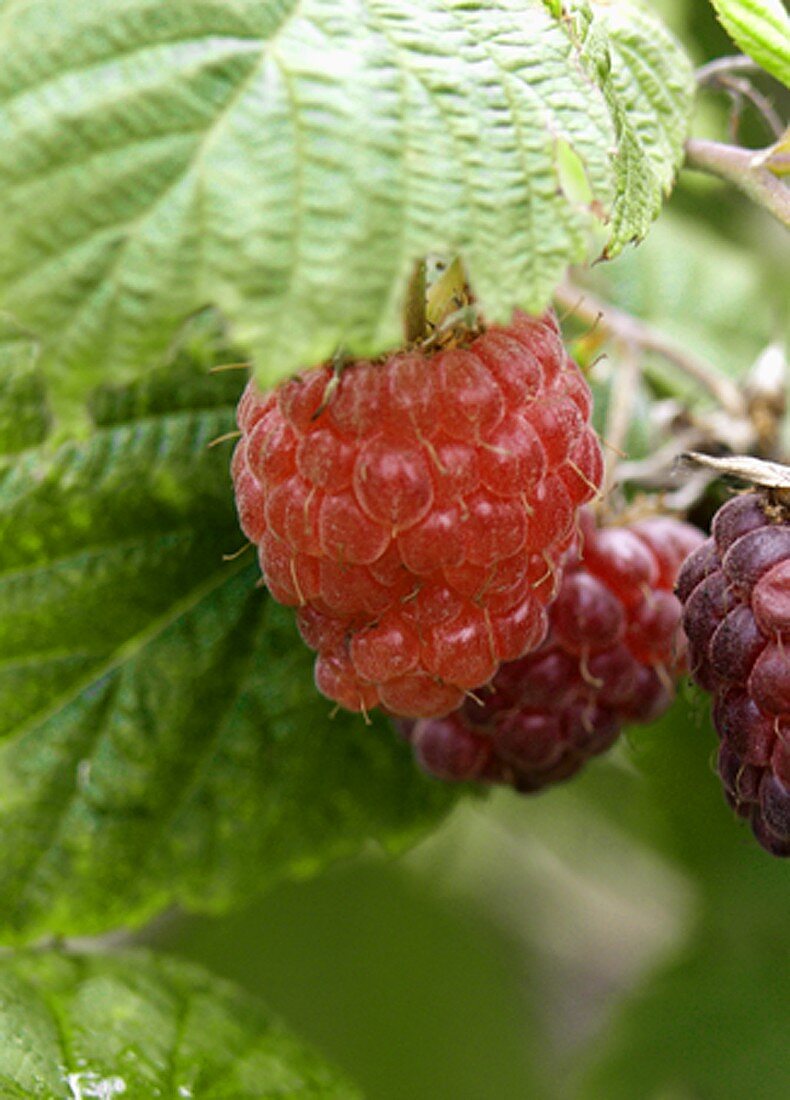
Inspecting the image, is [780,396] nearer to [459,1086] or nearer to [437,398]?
[437,398]

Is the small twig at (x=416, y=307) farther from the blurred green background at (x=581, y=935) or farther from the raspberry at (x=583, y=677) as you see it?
the blurred green background at (x=581, y=935)

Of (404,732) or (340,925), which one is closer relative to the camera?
(404,732)

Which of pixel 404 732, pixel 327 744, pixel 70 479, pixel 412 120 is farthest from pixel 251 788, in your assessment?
pixel 412 120

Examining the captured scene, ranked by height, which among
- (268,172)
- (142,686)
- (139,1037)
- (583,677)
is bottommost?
(139,1037)

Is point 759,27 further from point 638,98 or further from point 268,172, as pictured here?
point 268,172

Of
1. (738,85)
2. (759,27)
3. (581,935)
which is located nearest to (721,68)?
(738,85)

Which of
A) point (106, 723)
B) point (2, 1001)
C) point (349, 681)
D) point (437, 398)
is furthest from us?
point (106, 723)
